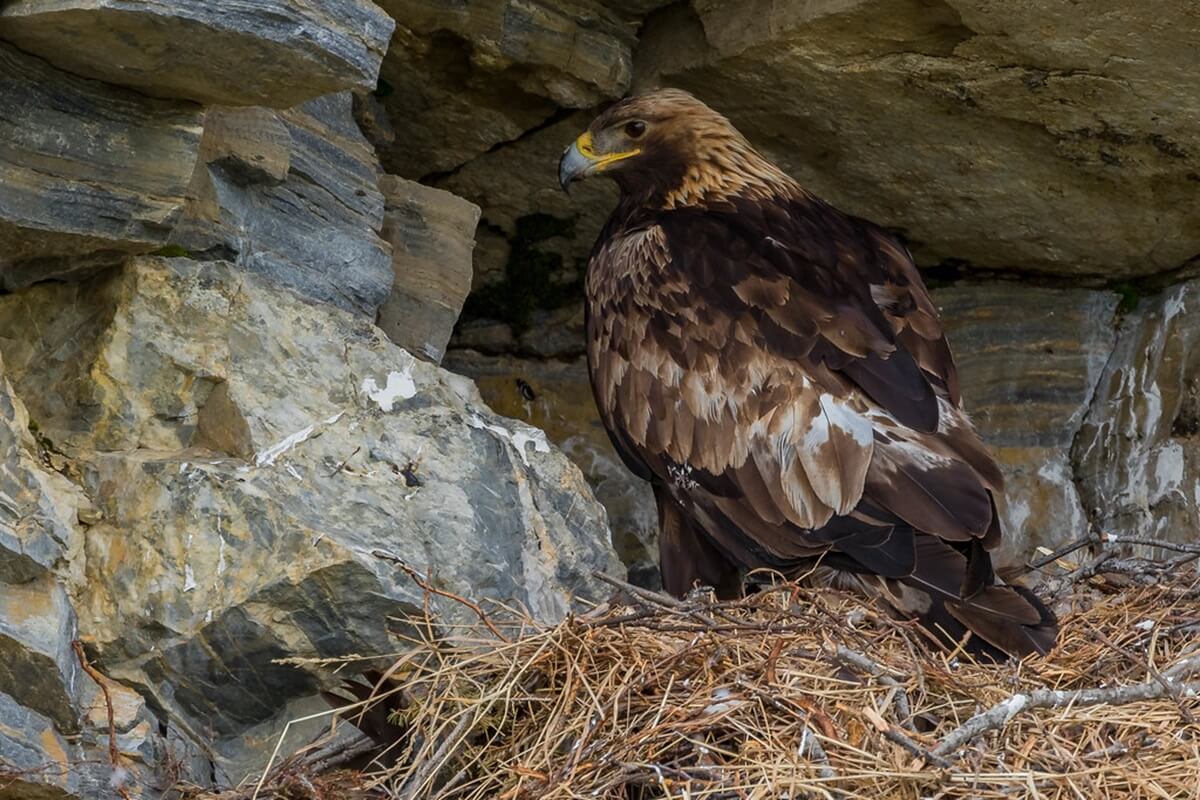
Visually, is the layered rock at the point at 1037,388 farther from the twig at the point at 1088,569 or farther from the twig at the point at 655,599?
the twig at the point at 655,599

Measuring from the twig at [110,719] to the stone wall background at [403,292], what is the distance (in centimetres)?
4

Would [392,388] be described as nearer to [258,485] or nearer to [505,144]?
[258,485]

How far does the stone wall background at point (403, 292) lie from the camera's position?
4863 millimetres

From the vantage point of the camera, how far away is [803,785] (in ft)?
13.6

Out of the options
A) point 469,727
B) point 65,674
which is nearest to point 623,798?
point 469,727

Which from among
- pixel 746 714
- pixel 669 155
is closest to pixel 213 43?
pixel 746 714

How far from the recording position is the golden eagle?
17.7ft

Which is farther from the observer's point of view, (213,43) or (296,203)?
(296,203)

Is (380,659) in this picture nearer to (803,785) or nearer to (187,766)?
(187,766)

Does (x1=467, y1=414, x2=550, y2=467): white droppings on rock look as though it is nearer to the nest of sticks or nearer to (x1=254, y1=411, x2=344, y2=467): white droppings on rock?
(x1=254, y1=411, x2=344, y2=467): white droppings on rock

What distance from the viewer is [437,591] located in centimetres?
491

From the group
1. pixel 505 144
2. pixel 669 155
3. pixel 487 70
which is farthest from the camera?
pixel 505 144

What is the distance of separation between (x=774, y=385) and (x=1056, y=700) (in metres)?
1.65

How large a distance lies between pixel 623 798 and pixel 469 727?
0.53m
